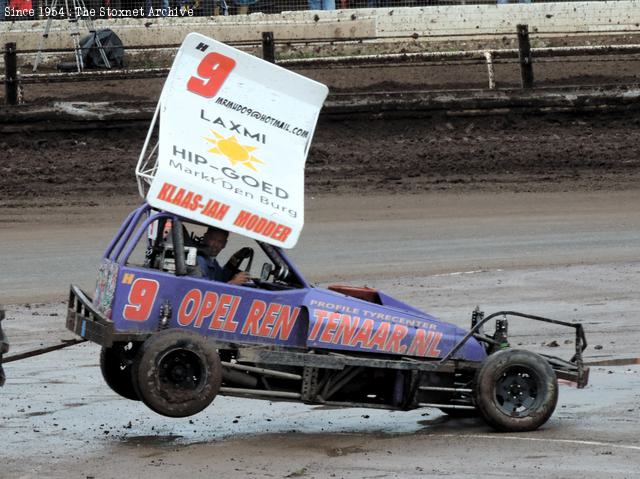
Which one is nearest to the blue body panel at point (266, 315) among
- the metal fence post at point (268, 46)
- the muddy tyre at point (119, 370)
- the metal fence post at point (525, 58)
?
the muddy tyre at point (119, 370)

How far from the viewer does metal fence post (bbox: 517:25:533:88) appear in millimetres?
22516

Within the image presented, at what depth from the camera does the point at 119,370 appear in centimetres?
944

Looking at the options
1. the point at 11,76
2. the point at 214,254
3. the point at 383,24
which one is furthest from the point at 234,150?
the point at 383,24

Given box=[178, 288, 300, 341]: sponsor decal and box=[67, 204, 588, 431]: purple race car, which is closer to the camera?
box=[67, 204, 588, 431]: purple race car

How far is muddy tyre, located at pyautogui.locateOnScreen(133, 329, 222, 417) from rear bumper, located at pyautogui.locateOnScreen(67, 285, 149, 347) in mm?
150

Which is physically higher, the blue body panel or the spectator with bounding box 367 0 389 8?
the spectator with bounding box 367 0 389 8

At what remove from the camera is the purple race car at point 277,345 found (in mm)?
8594

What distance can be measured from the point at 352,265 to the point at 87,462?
25.3ft

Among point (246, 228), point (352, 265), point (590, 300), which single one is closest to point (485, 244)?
point (352, 265)

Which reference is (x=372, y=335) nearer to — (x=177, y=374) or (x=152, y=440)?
(x=177, y=374)

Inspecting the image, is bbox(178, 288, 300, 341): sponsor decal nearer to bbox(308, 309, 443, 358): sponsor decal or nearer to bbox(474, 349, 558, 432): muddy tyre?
bbox(308, 309, 443, 358): sponsor decal

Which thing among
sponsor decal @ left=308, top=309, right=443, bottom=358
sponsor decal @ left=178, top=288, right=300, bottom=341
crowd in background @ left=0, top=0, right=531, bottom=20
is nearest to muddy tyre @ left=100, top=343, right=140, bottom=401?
sponsor decal @ left=178, top=288, right=300, bottom=341

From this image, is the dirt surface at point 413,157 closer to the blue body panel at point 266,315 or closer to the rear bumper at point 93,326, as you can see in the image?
the rear bumper at point 93,326

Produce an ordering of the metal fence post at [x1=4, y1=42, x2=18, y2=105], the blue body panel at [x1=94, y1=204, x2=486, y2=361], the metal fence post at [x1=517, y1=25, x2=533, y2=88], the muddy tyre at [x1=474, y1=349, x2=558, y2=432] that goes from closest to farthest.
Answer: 1. the blue body panel at [x1=94, y1=204, x2=486, y2=361]
2. the muddy tyre at [x1=474, y1=349, x2=558, y2=432]
3. the metal fence post at [x1=4, y1=42, x2=18, y2=105]
4. the metal fence post at [x1=517, y1=25, x2=533, y2=88]
